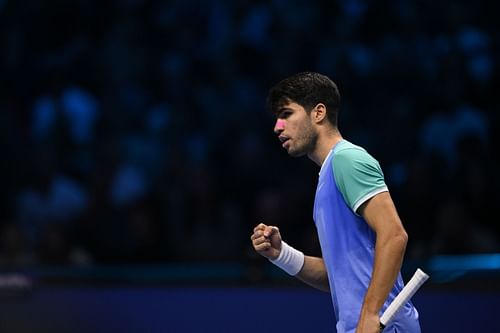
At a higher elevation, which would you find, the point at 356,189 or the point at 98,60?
the point at 98,60

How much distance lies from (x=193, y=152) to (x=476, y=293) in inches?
128

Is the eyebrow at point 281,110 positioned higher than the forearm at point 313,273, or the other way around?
the eyebrow at point 281,110

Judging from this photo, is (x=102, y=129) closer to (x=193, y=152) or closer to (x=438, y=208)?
(x=193, y=152)

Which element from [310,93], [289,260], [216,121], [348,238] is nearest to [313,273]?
[289,260]

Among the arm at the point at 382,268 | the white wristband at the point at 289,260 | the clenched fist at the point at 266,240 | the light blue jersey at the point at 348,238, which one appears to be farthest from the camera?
the white wristband at the point at 289,260

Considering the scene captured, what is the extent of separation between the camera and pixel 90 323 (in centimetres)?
610

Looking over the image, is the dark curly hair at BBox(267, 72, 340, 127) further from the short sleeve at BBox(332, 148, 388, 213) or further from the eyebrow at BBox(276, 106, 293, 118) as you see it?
the short sleeve at BBox(332, 148, 388, 213)

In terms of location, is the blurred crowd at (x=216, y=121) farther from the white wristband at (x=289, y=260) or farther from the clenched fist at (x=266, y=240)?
the clenched fist at (x=266, y=240)

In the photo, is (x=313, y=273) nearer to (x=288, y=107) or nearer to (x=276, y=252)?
(x=276, y=252)

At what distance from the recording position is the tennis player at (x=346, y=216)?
9.71 feet

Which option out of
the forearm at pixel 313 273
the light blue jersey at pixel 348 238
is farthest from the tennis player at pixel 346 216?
the forearm at pixel 313 273

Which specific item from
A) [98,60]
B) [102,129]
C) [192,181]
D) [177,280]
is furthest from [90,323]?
[98,60]

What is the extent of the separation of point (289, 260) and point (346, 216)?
19.8 inches

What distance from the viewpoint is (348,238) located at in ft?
10.4
